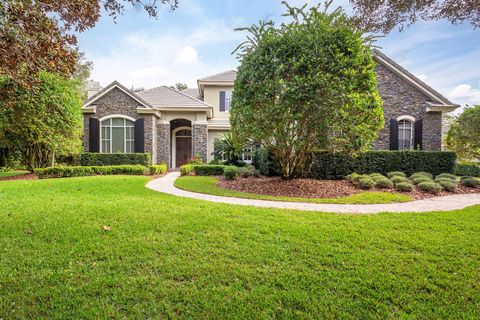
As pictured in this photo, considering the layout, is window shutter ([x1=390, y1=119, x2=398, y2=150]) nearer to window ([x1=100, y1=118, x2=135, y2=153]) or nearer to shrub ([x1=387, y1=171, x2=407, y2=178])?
shrub ([x1=387, y1=171, x2=407, y2=178])

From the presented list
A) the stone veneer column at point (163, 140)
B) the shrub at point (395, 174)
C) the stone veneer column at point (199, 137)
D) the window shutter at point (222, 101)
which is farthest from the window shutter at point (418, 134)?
the stone veneer column at point (163, 140)

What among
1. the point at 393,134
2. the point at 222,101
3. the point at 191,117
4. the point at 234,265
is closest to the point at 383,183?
the point at 393,134

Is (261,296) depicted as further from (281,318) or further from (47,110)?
(47,110)

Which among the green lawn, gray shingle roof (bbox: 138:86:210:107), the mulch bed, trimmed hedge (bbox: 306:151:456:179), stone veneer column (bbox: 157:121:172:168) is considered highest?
gray shingle roof (bbox: 138:86:210:107)

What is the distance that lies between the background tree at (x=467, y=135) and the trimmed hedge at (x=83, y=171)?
20713 millimetres

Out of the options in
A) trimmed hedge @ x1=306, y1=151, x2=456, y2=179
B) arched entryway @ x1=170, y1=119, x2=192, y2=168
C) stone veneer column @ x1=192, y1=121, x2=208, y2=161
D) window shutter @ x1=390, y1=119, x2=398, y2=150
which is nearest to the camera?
trimmed hedge @ x1=306, y1=151, x2=456, y2=179

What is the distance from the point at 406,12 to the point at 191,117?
45.1 ft

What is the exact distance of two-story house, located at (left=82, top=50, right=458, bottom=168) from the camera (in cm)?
1412

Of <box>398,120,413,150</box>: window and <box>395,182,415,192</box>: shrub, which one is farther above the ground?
<box>398,120,413,150</box>: window

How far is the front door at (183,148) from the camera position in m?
18.5

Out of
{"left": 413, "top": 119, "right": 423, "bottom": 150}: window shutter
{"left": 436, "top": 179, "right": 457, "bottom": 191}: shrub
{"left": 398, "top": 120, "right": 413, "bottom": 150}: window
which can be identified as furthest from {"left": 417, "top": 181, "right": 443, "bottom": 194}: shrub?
{"left": 413, "top": 119, "right": 423, "bottom": 150}: window shutter

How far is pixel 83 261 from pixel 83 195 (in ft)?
14.9

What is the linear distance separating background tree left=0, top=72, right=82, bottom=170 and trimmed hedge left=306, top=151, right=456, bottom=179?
1279 cm

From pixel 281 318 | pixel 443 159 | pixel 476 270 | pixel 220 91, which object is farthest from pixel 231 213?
pixel 220 91
